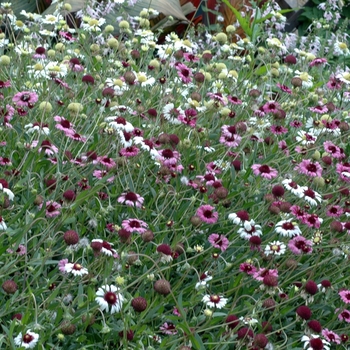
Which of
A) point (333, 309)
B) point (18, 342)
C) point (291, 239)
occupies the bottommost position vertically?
point (333, 309)

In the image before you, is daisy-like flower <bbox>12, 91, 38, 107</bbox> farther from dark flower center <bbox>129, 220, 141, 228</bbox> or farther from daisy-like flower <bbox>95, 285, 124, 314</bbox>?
daisy-like flower <bbox>95, 285, 124, 314</bbox>

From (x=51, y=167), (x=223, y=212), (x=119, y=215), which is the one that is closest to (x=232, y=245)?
(x=223, y=212)

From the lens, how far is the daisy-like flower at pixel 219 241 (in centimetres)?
245

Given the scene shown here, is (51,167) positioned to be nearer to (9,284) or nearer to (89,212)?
(89,212)

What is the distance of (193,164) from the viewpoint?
3092mm

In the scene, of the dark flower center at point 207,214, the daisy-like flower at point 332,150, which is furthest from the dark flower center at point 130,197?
the daisy-like flower at point 332,150

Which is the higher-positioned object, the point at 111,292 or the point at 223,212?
the point at 111,292

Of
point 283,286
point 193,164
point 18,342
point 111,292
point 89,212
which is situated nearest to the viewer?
point 18,342

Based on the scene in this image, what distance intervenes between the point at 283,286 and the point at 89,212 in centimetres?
69

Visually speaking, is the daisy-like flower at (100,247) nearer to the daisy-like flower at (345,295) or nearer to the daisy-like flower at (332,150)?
the daisy-like flower at (345,295)

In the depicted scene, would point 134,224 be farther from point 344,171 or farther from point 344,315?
point 344,171

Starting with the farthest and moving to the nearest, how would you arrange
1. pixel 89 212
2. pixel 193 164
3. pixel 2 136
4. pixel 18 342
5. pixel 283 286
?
pixel 193 164, pixel 2 136, pixel 283 286, pixel 89 212, pixel 18 342

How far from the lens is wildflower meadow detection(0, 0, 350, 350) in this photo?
210 cm

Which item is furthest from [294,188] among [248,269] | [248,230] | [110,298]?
[110,298]
